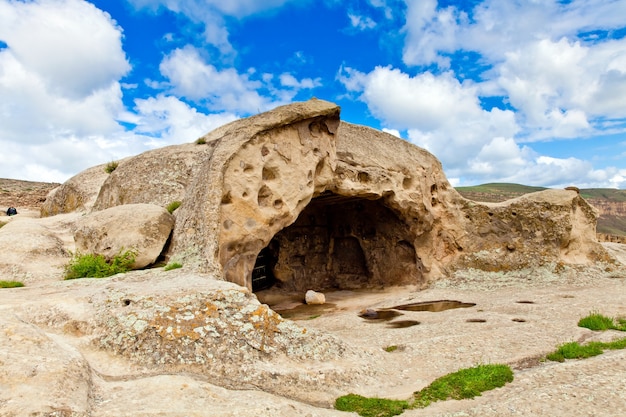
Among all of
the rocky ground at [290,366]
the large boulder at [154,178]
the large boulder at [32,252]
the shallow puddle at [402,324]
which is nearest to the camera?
the rocky ground at [290,366]

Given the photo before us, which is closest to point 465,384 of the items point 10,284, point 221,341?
point 221,341

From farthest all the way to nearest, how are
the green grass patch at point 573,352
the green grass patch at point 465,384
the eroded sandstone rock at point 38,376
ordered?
the green grass patch at point 573,352 → the green grass patch at point 465,384 → the eroded sandstone rock at point 38,376

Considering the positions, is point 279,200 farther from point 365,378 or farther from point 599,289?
Result: point 599,289

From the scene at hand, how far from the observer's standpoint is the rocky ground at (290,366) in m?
4.83

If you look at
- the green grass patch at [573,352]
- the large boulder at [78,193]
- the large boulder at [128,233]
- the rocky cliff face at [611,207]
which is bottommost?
the green grass patch at [573,352]

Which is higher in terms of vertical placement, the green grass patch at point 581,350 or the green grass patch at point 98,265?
the green grass patch at point 98,265

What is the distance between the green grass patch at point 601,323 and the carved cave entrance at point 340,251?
9.83 m

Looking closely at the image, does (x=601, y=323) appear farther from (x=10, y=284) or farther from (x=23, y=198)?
(x=23, y=198)

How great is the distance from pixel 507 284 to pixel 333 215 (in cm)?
916

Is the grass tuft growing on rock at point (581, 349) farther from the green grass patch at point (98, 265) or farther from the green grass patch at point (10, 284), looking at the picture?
the green grass patch at point (10, 284)

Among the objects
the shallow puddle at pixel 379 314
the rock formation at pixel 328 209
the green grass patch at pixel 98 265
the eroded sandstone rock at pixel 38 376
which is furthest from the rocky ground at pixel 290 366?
the rock formation at pixel 328 209

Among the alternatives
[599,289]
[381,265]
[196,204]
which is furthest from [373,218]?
[196,204]

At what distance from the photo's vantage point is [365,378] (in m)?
7.45

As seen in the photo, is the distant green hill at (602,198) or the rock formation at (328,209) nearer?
the rock formation at (328,209)
